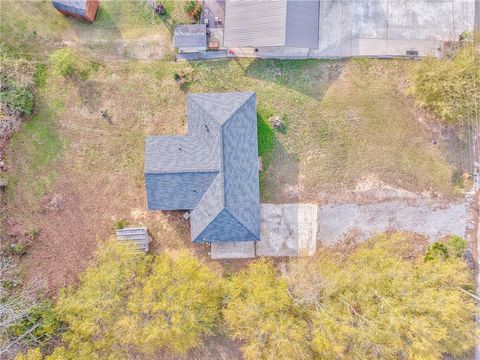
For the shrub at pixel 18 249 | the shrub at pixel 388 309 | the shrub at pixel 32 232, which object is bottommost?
the shrub at pixel 388 309

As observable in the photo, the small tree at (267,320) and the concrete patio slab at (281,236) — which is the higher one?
the concrete patio slab at (281,236)

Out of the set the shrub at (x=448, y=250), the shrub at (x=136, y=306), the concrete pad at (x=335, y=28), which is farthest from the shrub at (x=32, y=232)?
the shrub at (x=448, y=250)

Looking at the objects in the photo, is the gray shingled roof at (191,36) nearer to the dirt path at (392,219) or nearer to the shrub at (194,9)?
the shrub at (194,9)

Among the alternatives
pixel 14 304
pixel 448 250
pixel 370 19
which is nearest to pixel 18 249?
pixel 14 304

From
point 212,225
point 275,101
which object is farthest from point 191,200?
point 275,101

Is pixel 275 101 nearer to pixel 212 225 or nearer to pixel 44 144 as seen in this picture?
pixel 212 225

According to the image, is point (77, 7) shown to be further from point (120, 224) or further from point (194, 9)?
point (120, 224)
